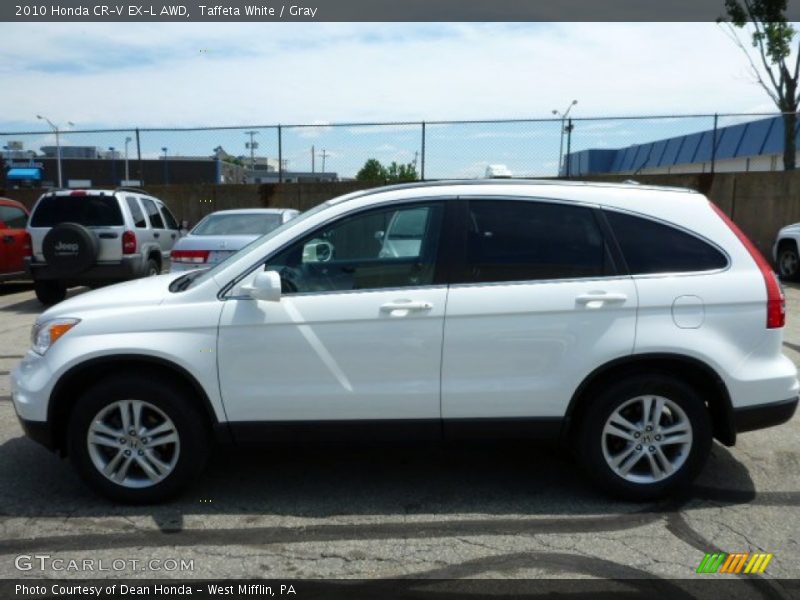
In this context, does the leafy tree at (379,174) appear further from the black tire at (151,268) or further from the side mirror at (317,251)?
the side mirror at (317,251)

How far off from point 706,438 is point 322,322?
2.26 meters

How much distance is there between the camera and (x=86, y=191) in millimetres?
11148

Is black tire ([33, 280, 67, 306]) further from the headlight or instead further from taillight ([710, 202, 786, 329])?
taillight ([710, 202, 786, 329])

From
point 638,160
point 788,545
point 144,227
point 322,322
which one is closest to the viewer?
point 788,545

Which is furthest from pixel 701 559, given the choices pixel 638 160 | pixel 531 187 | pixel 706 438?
pixel 638 160

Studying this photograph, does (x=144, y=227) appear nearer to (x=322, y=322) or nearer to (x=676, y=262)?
(x=322, y=322)

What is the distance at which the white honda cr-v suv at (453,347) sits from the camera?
3.85 metres

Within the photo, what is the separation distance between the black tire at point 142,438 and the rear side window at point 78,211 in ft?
25.8

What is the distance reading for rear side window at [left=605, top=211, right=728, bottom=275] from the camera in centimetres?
396

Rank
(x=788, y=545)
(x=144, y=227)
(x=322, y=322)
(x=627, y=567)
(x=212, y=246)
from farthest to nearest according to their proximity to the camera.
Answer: (x=144, y=227) < (x=212, y=246) < (x=322, y=322) < (x=788, y=545) < (x=627, y=567)

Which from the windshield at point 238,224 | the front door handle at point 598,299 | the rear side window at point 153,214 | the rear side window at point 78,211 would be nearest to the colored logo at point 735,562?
the front door handle at point 598,299

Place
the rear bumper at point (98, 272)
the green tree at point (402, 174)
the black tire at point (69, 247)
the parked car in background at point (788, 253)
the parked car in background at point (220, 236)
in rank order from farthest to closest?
the green tree at point (402, 174), the parked car in background at point (788, 253), the rear bumper at point (98, 272), the black tire at point (69, 247), the parked car in background at point (220, 236)

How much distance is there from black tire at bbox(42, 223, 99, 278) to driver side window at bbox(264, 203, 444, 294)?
25.7ft

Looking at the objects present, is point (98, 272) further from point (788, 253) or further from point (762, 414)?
point (788, 253)
